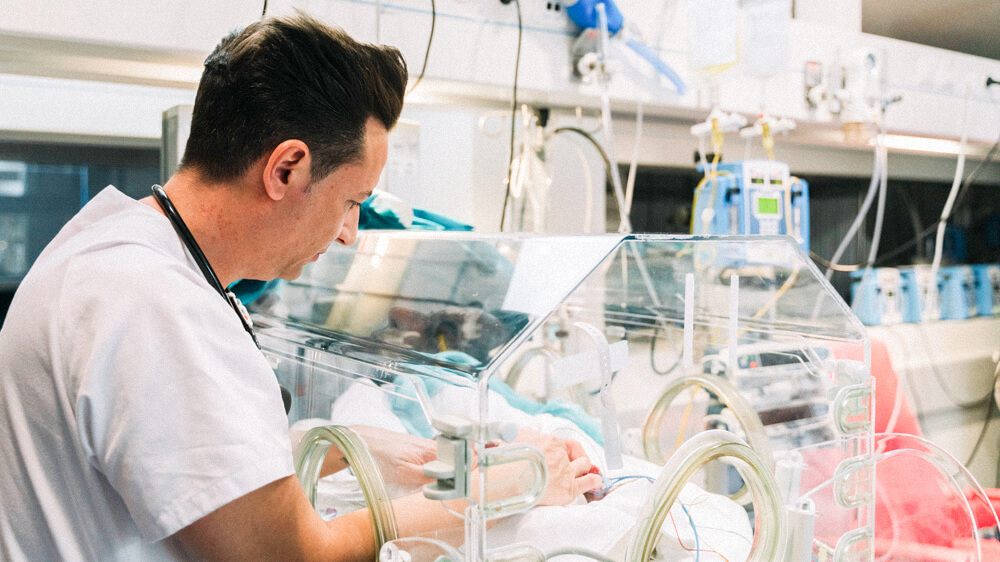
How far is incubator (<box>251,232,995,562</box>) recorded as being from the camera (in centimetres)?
93

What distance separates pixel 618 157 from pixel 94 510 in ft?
6.44

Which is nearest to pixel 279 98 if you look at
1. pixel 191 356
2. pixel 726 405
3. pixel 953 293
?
pixel 191 356

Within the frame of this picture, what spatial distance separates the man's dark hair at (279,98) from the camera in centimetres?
88

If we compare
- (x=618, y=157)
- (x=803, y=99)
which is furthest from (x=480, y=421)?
(x=803, y=99)

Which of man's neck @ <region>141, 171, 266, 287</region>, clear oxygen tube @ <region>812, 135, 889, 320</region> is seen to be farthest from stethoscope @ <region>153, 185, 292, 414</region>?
clear oxygen tube @ <region>812, 135, 889, 320</region>

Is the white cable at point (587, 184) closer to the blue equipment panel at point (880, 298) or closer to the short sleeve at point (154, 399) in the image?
the blue equipment panel at point (880, 298)

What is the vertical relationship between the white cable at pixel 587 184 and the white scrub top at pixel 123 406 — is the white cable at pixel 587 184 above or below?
above

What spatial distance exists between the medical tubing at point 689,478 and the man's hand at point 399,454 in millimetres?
295

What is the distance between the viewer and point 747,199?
2.16m

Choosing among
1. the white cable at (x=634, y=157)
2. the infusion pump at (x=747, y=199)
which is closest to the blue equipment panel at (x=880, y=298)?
the infusion pump at (x=747, y=199)

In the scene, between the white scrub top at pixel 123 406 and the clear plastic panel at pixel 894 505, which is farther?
the clear plastic panel at pixel 894 505

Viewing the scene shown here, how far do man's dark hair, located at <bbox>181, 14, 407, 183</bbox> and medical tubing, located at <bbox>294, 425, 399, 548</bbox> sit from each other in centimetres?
40

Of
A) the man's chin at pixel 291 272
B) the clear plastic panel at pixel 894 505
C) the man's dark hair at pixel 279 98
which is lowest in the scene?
the clear plastic panel at pixel 894 505

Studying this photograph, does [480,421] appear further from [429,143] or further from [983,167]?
[983,167]
